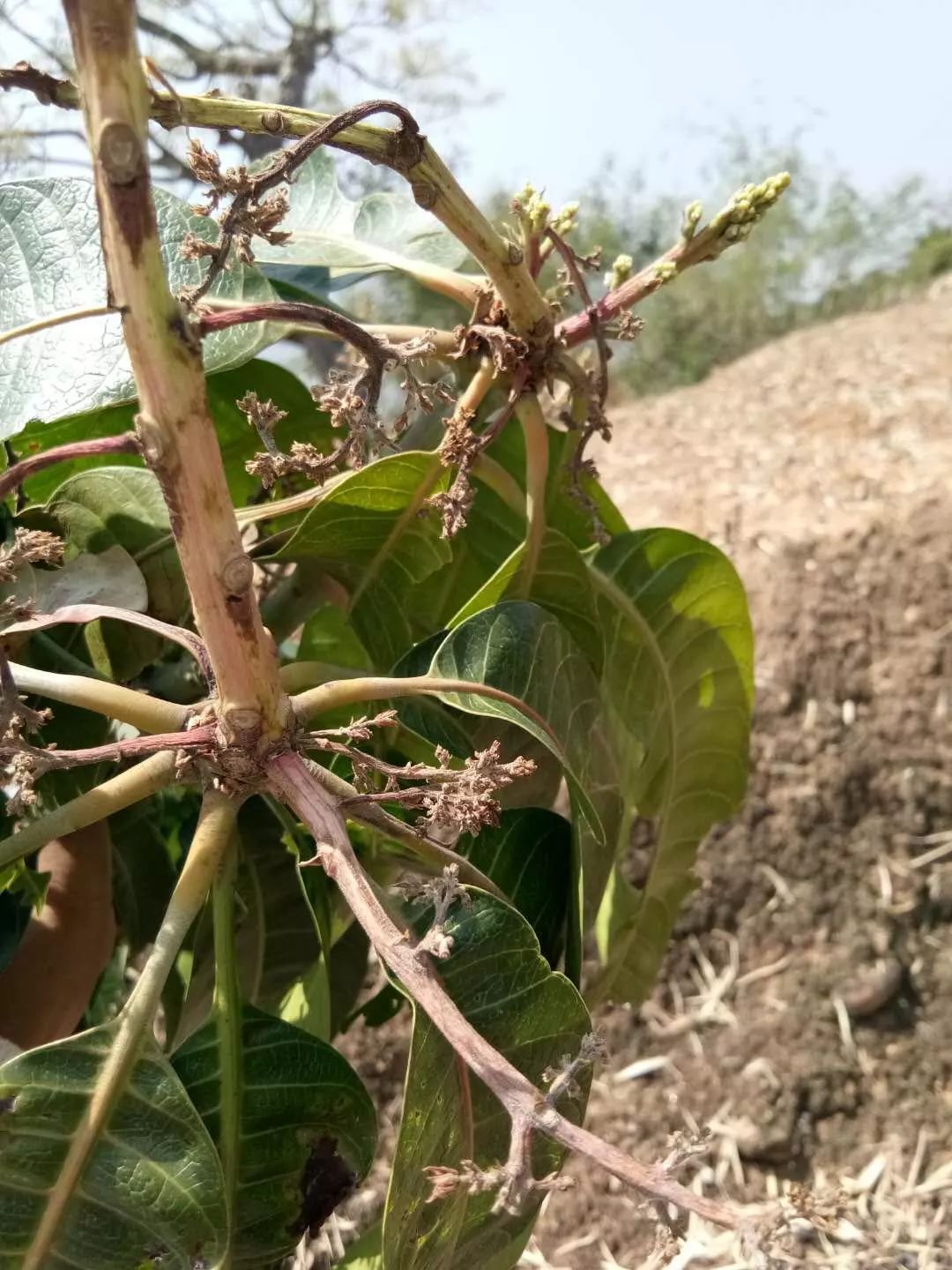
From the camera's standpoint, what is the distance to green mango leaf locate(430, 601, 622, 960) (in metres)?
0.42

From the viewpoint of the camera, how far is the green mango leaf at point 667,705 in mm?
590

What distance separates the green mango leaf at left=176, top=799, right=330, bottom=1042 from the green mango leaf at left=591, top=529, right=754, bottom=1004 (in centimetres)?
18

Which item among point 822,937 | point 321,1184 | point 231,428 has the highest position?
point 231,428

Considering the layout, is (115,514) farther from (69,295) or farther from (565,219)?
(565,219)

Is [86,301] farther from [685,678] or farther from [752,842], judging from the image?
[752,842]

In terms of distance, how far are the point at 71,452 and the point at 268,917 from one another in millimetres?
351

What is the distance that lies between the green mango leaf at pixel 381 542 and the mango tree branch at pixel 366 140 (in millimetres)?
92

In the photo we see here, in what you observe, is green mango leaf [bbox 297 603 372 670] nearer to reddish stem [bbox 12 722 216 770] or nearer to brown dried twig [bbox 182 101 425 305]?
reddish stem [bbox 12 722 216 770]

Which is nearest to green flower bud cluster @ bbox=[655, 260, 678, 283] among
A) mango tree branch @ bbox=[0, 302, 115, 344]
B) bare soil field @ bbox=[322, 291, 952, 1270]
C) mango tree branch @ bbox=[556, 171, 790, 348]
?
mango tree branch @ bbox=[556, 171, 790, 348]

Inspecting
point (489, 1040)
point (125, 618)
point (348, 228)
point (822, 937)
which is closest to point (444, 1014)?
point (489, 1040)

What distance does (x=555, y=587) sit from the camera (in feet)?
1.82

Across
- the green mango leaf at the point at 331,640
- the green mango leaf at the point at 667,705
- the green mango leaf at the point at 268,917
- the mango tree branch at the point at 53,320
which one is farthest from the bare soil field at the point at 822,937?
the mango tree branch at the point at 53,320

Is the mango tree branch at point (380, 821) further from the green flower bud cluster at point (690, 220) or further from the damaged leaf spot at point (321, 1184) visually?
the green flower bud cluster at point (690, 220)

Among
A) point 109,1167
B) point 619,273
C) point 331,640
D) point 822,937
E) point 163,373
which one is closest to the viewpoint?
point 163,373
